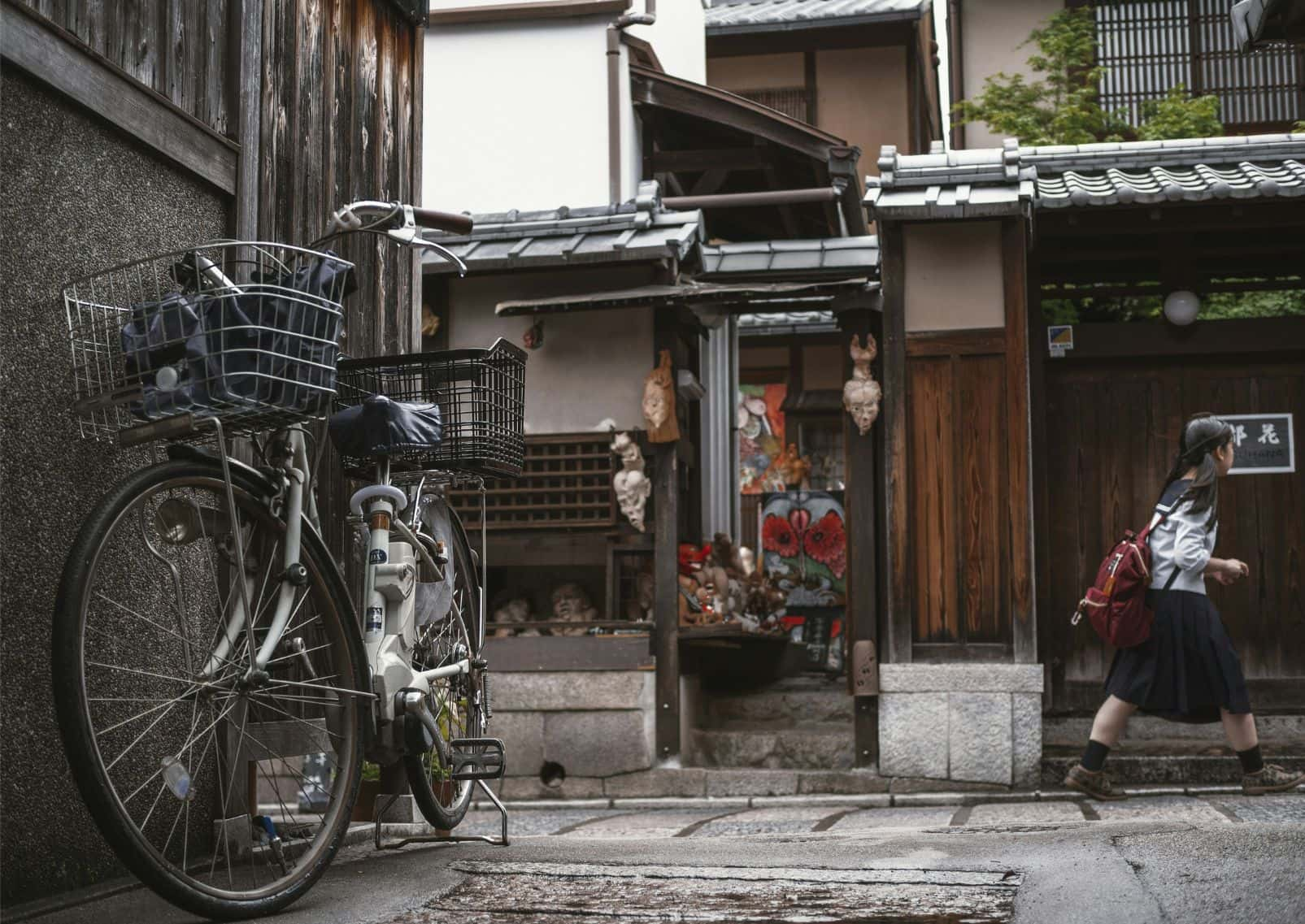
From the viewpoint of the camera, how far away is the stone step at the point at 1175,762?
362 inches

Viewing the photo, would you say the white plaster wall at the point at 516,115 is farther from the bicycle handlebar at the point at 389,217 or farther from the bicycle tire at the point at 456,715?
the bicycle handlebar at the point at 389,217

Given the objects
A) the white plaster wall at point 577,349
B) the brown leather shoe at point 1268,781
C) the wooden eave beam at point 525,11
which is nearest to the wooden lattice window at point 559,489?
the white plaster wall at point 577,349

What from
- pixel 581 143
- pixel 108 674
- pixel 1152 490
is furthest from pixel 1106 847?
pixel 581 143

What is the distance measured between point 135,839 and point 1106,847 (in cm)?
325

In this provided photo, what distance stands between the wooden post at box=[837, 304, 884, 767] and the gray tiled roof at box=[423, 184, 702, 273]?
1633 millimetres

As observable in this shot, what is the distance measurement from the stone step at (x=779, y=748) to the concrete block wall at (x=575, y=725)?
53 centimetres

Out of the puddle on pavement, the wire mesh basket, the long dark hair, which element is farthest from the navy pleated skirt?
the wire mesh basket

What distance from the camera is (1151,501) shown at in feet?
34.2

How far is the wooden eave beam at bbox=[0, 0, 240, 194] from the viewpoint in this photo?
4.09m

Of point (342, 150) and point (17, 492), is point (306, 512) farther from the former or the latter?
point (342, 150)

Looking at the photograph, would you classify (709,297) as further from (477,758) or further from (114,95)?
(114,95)

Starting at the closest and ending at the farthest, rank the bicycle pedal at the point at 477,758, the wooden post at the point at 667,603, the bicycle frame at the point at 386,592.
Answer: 1. the bicycle frame at the point at 386,592
2. the bicycle pedal at the point at 477,758
3. the wooden post at the point at 667,603

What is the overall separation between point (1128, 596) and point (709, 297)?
404 cm

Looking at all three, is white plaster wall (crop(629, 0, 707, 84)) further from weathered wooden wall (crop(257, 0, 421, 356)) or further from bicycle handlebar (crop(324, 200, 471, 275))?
bicycle handlebar (crop(324, 200, 471, 275))
